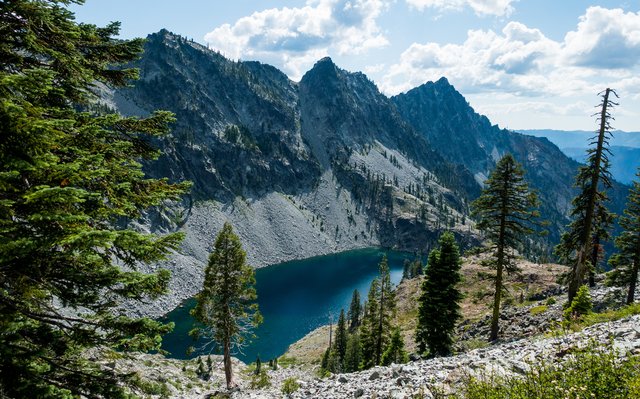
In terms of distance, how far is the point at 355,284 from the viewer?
154m

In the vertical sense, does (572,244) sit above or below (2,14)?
below

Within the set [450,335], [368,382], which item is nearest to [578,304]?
[450,335]

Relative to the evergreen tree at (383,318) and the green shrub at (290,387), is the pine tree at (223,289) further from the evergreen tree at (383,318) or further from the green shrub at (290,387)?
the evergreen tree at (383,318)

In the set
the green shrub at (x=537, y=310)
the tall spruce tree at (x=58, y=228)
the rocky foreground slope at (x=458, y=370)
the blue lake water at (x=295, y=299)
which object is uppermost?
the tall spruce tree at (x=58, y=228)

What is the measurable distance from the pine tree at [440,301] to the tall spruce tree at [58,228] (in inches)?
1197

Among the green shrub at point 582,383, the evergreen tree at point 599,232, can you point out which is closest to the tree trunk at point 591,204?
the evergreen tree at point 599,232

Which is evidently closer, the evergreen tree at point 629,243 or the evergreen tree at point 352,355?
the evergreen tree at point 629,243

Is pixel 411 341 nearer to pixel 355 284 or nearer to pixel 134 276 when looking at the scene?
pixel 134 276

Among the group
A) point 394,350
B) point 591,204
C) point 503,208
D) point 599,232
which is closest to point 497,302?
point 503,208

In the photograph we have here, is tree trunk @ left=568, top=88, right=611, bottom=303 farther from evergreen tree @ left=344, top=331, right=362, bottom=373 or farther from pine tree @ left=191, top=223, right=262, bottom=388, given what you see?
evergreen tree @ left=344, top=331, right=362, bottom=373

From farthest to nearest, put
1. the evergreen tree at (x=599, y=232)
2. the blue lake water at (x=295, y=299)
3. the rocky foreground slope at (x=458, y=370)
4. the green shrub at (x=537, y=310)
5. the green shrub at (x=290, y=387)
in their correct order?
the blue lake water at (x=295, y=299) → the green shrub at (x=537, y=310) → the evergreen tree at (x=599, y=232) → the green shrub at (x=290, y=387) → the rocky foreground slope at (x=458, y=370)

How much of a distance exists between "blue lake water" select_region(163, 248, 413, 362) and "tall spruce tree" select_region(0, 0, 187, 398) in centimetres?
6273

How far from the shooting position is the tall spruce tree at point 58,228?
6289 mm

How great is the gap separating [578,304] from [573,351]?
56.5 ft
